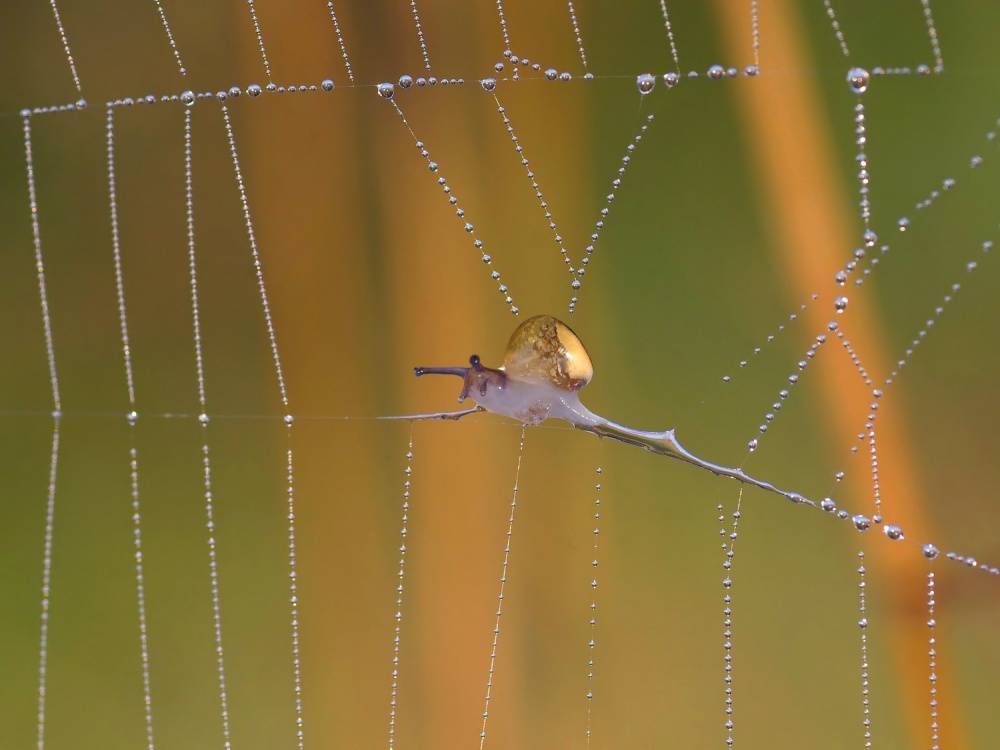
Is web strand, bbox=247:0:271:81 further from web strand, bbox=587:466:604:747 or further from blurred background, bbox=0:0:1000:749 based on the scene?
web strand, bbox=587:466:604:747

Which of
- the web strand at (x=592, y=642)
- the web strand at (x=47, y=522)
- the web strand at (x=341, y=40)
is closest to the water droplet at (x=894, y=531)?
the web strand at (x=592, y=642)

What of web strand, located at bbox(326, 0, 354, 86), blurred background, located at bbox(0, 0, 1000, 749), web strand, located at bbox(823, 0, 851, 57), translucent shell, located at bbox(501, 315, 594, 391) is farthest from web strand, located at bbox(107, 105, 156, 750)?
web strand, located at bbox(823, 0, 851, 57)

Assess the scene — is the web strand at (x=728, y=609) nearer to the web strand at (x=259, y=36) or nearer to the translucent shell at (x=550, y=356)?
the translucent shell at (x=550, y=356)

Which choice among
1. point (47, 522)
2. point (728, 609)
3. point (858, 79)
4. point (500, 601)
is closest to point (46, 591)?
point (47, 522)

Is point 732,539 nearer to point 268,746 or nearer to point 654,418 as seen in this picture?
point 654,418

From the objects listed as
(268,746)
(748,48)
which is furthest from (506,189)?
(268,746)

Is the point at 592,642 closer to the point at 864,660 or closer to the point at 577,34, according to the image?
the point at 864,660
